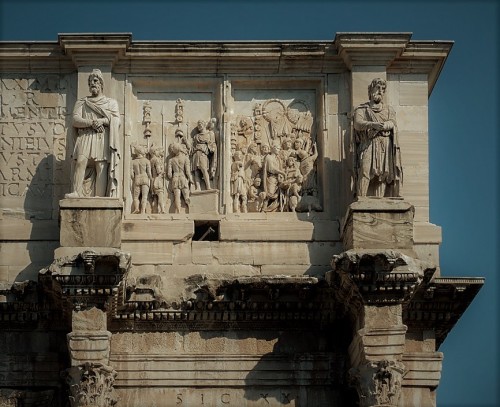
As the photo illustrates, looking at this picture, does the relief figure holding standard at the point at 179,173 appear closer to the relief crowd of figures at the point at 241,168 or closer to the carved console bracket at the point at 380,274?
the relief crowd of figures at the point at 241,168

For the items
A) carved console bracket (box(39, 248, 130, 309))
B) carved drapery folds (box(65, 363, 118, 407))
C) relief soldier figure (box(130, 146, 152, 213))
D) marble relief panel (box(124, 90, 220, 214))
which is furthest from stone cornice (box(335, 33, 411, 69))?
carved drapery folds (box(65, 363, 118, 407))

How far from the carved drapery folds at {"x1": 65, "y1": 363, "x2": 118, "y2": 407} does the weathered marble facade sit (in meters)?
0.03

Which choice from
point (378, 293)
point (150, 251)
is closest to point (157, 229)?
point (150, 251)

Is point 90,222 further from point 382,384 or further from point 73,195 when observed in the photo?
point 382,384

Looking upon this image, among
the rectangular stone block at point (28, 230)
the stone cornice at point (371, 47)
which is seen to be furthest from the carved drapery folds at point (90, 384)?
the stone cornice at point (371, 47)

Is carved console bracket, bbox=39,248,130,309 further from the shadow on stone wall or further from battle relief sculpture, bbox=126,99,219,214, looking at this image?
battle relief sculpture, bbox=126,99,219,214

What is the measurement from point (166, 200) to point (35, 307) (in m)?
2.47

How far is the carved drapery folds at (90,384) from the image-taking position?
88.9 feet

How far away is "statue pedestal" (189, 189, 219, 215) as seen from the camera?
1145 inches

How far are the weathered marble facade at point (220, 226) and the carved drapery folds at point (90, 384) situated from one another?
3cm

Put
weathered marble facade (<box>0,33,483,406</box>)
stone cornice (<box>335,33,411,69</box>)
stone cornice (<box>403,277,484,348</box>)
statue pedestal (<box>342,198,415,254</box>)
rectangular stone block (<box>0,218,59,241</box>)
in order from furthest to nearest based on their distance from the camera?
stone cornice (<box>335,33,411,69</box>)
rectangular stone block (<box>0,218,59,241</box>)
stone cornice (<box>403,277,484,348</box>)
statue pedestal (<box>342,198,415,254</box>)
weathered marble facade (<box>0,33,483,406</box>)

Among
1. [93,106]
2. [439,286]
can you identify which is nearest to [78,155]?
[93,106]

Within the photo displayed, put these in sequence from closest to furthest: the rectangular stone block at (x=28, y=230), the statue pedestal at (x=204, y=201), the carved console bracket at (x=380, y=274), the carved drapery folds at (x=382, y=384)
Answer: the carved drapery folds at (x=382, y=384), the carved console bracket at (x=380, y=274), the rectangular stone block at (x=28, y=230), the statue pedestal at (x=204, y=201)

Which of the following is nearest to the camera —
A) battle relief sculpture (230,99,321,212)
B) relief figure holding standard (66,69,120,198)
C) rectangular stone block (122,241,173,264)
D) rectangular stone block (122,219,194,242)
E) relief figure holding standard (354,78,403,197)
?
relief figure holding standard (354,78,403,197)
